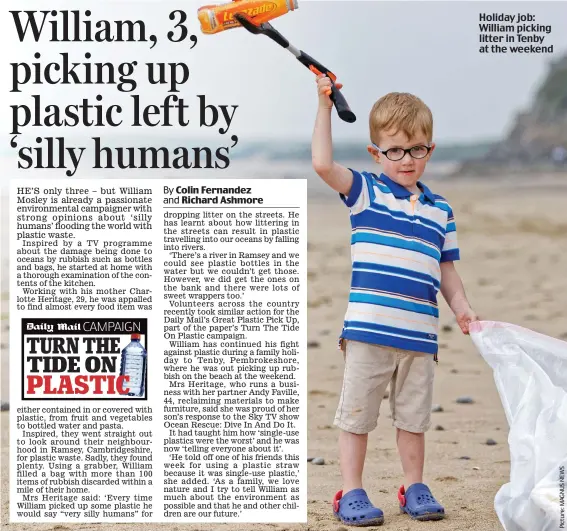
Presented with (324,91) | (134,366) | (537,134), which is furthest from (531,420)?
(537,134)

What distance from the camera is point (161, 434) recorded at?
9.95ft

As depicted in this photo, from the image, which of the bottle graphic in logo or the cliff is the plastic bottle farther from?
Result: the cliff

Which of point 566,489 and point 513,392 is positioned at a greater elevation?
point 513,392

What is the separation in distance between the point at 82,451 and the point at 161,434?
0.76ft

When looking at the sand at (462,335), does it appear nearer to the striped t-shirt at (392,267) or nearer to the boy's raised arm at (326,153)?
the striped t-shirt at (392,267)

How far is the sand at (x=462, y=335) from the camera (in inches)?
120

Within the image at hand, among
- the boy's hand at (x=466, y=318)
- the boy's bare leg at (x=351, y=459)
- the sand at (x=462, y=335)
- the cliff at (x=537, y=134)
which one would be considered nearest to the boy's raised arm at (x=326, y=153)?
the boy's hand at (x=466, y=318)

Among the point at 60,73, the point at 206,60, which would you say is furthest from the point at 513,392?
the point at 60,73

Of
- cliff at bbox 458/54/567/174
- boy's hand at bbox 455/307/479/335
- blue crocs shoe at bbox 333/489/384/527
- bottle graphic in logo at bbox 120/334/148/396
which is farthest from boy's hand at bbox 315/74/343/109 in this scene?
cliff at bbox 458/54/567/174

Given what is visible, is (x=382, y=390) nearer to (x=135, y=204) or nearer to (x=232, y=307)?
(x=232, y=307)

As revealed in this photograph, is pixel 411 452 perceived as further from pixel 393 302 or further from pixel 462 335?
pixel 462 335

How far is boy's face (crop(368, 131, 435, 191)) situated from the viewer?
2.86 metres

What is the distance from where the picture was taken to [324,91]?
111 inches

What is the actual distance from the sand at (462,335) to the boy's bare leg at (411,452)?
12 centimetres
